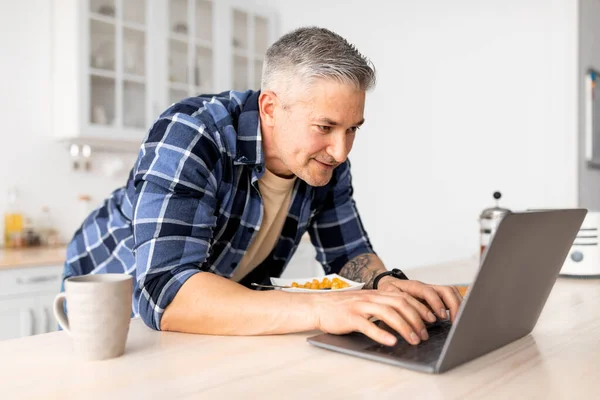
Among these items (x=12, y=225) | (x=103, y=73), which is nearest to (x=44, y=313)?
(x=12, y=225)

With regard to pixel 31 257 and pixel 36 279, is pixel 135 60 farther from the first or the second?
pixel 36 279

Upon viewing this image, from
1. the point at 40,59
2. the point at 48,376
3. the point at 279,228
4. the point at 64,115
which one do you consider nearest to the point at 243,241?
the point at 279,228

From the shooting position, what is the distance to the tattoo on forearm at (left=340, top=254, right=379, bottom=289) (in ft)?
4.27

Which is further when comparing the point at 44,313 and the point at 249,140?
the point at 44,313

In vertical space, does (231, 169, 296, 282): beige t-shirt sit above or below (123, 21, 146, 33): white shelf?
below

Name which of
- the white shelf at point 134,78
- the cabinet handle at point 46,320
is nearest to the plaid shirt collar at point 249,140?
the cabinet handle at point 46,320

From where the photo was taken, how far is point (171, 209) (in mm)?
988

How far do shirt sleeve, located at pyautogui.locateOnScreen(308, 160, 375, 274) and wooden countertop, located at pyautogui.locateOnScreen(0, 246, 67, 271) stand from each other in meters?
1.50

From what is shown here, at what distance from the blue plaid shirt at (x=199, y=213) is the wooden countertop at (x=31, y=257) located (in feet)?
3.43

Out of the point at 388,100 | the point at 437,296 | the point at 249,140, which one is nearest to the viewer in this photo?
the point at 437,296

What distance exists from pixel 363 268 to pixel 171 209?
1.82ft

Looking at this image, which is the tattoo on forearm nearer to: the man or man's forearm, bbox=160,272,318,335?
the man

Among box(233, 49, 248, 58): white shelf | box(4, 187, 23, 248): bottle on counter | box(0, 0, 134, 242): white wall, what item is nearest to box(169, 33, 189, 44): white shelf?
box(233, 49, 248, 58): white shelf

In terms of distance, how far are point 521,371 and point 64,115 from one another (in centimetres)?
279
